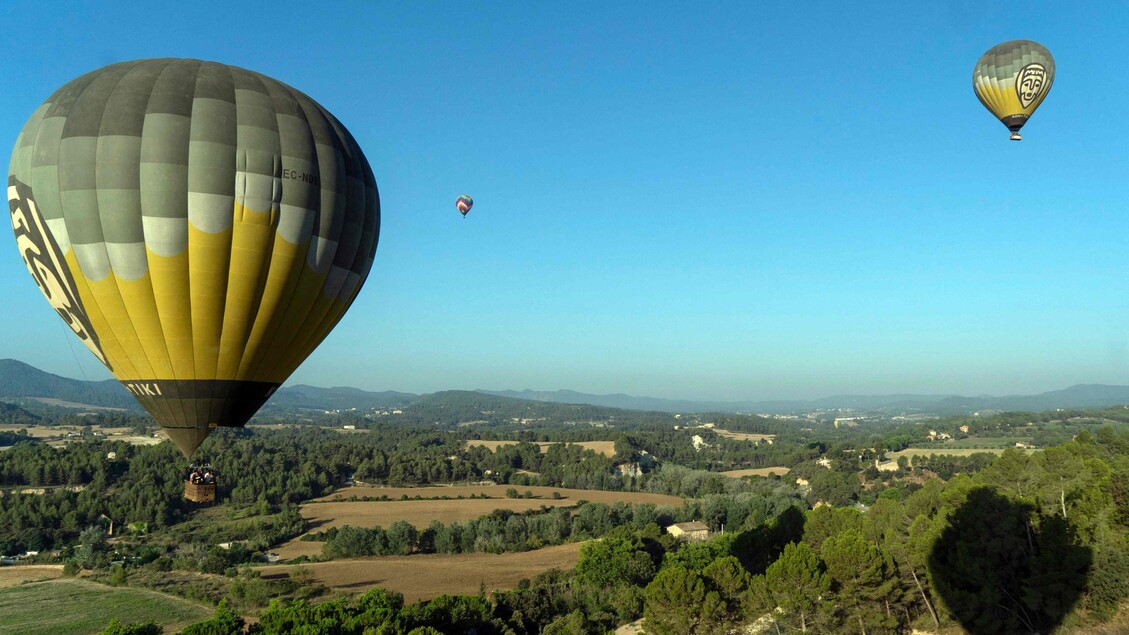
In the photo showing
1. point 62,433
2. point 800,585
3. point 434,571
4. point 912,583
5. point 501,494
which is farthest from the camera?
point 62,433

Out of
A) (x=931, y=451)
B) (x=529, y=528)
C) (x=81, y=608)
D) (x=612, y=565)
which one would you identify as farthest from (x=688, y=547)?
(x=931, y=451)

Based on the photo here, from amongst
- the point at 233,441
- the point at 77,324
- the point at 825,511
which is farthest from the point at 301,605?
the point at 233,441

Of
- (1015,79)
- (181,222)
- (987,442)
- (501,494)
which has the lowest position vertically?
(501,494)

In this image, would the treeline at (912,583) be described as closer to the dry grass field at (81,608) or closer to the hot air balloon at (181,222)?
the dry grass field at (81,608)

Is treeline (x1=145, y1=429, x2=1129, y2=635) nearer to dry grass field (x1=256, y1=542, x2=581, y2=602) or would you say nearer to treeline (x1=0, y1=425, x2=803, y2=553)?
dry grass field (x1=256, y1=542, x2=581, y2=602)

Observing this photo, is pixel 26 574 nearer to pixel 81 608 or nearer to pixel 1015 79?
pixel 81 608

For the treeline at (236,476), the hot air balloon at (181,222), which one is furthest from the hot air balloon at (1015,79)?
the treeline at (236,476)

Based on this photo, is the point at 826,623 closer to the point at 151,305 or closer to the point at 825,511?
the point at 825,511
